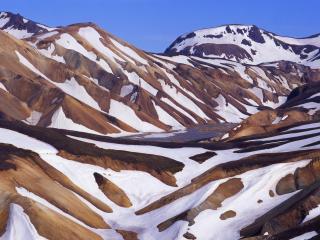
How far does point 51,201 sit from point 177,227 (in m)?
9.05

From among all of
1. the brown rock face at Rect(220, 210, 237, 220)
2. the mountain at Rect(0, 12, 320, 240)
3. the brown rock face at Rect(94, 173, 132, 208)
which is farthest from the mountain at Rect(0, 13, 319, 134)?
the brown rock face at Rect(220, 210, 237, 220)

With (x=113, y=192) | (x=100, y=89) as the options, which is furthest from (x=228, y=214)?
(x=100, y=89)

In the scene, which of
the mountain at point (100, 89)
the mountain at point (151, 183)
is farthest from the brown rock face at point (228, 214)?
the mountain at point (100, 89)

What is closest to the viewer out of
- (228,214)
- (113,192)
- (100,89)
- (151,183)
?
(228,214)

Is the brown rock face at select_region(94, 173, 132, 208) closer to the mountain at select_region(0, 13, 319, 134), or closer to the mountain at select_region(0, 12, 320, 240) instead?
the mountain at select_region(0, 12, 320, 240)

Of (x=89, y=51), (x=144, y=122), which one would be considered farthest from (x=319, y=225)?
(x=89, y=51)

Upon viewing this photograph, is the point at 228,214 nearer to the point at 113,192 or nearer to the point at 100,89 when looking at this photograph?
the point at 113,192

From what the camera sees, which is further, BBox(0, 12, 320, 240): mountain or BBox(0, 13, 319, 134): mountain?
BBox(0, 13, 319, 134): mountain

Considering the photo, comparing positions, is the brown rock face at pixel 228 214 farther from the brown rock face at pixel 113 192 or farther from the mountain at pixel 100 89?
the mountain at pixel 100 89

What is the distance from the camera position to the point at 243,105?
199 meters

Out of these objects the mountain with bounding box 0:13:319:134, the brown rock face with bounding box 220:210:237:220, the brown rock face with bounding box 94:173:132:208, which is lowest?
the brown rock face with bounding box 220:210:237:220

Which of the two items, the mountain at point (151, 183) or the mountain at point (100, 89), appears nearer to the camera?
the mountain at point (151, 183)

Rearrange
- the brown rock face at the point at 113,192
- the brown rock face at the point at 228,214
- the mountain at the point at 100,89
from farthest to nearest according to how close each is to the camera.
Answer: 1. the mountain at the point at 100,89
2. the brown rock face at the point at 113,192
3. the brown rock face at the point at 228,214

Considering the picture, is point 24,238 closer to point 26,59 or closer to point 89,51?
point 26,59
